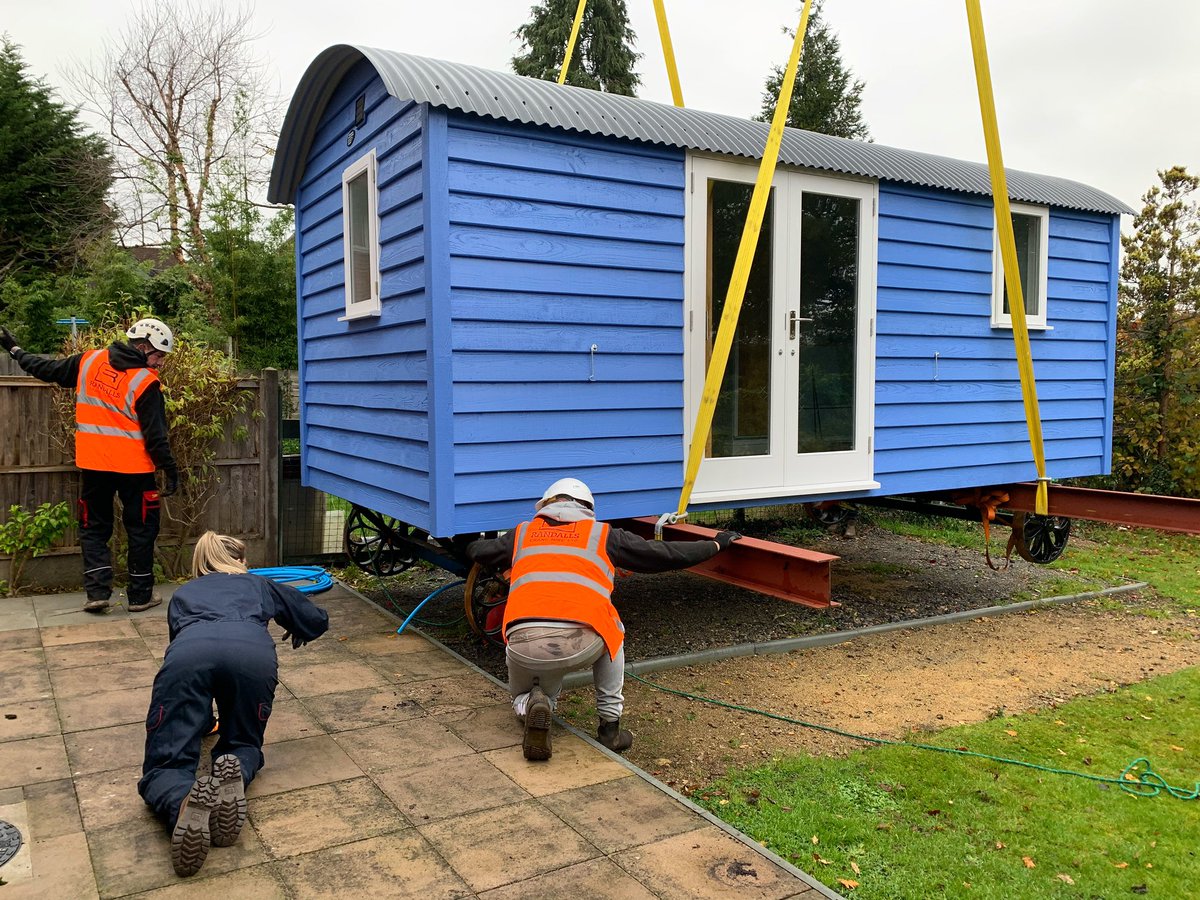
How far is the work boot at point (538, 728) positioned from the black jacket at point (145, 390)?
11.6 ft

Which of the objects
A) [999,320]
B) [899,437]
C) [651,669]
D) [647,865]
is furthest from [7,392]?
[999,320]

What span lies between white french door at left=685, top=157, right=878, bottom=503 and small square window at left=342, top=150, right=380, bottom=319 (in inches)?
72.2

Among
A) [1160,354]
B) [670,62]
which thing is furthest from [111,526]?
[1160,354]

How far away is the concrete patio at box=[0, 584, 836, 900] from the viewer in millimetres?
2822

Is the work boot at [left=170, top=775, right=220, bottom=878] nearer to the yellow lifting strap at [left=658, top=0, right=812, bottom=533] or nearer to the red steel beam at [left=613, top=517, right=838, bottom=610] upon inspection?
the yellow lifting strap at [left=658, top=0, right=812, bottom=533]

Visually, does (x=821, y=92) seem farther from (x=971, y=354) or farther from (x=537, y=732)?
(x=537, y=732)

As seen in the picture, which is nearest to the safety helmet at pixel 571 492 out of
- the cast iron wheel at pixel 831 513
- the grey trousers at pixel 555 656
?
the grey trousers at pixel 555 656

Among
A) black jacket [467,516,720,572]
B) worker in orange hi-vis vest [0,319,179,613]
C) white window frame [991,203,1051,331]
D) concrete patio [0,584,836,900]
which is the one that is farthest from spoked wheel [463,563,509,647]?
white window frame [991,203,1051,331]

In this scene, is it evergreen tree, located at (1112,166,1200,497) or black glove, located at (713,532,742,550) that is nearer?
black glove, located at (713,532,742,550)

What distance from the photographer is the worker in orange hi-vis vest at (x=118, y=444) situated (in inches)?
232

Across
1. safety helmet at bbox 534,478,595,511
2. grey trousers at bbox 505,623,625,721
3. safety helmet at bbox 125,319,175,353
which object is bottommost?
grey trousers at bbox 505,623,625,721

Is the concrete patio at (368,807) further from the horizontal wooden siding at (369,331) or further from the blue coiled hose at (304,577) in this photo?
the blue coiled hose at (304,577)

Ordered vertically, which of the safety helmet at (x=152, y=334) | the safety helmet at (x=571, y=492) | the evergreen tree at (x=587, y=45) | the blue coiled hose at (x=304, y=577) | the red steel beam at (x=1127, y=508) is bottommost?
the blue coiled hose at (x=304, y=577)

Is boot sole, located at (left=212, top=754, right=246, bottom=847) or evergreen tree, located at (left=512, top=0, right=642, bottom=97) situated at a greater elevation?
evergreen tree, located at (left=512, top=0, right=642, bottom=97)
